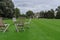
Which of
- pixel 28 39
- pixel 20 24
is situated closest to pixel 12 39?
pixel 28 39

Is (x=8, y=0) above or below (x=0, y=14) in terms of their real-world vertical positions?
above

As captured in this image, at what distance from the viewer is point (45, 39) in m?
9.20

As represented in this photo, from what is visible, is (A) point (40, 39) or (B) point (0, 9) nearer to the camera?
(A) point (40, 39)

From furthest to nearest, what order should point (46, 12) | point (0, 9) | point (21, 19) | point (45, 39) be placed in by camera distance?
point (46, 12) → point (0, 9) → point (21, 19) → point (45, 39)

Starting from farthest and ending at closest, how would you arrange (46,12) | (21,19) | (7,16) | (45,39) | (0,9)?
(46,12) → (7,16) → (0,9) → (21,19) → (45,39)

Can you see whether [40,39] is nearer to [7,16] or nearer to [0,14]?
[0,14]

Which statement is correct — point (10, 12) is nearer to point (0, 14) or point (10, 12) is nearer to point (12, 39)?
point (0, 14)

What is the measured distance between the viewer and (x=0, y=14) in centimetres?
6044

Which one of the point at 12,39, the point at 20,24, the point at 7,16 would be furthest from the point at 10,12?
the point at 12,39

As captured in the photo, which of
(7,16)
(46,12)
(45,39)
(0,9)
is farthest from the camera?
(46,12)

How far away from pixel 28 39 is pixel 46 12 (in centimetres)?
9232

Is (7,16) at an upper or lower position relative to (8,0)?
lower

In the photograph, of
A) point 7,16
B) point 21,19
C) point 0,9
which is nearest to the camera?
point 21,19

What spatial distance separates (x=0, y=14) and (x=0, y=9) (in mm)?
1558
